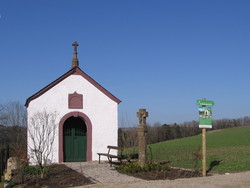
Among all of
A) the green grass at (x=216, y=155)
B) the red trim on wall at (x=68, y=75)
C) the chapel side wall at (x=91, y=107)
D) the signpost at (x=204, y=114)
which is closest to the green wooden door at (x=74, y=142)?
the chapel side wall at (x=91, y=107)

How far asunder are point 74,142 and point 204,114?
7840 mm

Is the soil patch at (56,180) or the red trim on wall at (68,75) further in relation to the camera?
the red trim on wall at (68,75)

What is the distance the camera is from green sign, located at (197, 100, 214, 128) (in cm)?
1235

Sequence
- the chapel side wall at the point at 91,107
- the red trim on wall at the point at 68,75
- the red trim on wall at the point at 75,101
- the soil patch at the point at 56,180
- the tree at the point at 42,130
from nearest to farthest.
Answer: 1. the soil patch at the point at 56,180
2. the tree at the point at 42,130
3. the red trim on wall at the point at 68,75
4. the chapel side wall at the point at 91,107
5. the red trim on wall at the point at 75,101

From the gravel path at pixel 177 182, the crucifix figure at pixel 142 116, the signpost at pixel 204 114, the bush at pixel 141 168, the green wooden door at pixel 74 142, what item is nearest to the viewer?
the gravel path at pixel 177 182

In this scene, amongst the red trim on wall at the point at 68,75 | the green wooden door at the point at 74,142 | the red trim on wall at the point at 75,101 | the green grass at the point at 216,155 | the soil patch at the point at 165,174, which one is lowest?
the green grass at the point at 216,155

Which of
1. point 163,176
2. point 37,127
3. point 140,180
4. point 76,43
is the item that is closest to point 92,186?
point 140,180

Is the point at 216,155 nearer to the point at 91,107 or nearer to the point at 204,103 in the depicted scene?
the point at 91,107

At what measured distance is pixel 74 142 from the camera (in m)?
17.6

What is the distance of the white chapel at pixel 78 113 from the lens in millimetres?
16969

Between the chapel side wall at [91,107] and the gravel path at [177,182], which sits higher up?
the chapel side wall at [91,107]

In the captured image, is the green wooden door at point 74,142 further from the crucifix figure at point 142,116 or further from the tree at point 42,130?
the crucifix figure at point 142,116

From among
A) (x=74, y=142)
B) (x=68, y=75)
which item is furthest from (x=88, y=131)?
(x=68, y=75)

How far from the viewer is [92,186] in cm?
999
